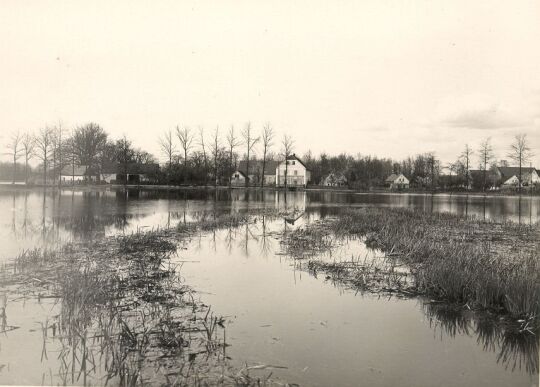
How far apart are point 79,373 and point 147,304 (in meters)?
2.65

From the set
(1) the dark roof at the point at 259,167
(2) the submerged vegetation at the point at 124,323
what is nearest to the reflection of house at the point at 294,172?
(1) the dark roof at the point at 259,167

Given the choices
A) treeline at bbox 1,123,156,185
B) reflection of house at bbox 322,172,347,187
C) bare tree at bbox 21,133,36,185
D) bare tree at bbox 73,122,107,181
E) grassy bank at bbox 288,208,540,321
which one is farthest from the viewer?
reflection of house at bbox 322,172,347,187

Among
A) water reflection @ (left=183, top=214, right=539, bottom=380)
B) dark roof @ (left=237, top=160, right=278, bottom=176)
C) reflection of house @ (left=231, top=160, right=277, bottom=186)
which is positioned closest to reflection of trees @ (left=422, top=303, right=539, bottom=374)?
water reflection @ (left=183, top=214, right=539, bottom=380)

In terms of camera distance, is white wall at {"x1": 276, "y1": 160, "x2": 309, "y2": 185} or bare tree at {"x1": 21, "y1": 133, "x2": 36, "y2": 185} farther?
white wall at {"x1": 276, "y1": 160, "x2": 309, "y2": 185}

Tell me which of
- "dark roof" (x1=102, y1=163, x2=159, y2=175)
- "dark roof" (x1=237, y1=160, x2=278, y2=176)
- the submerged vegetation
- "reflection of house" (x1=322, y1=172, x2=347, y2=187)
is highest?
"dark roof" (x1=237, y1=160, x2=278, y2=176)

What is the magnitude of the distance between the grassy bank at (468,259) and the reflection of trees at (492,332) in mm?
440

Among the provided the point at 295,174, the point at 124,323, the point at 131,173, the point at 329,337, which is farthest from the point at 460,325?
the point at 131,173

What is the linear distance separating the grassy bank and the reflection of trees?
0.44m

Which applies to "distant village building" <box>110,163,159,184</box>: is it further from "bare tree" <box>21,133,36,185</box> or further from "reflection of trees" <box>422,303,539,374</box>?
"reflection of trees" <box>422,303,539,374</box>

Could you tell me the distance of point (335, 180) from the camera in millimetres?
100125

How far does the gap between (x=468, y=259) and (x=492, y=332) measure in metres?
3.63

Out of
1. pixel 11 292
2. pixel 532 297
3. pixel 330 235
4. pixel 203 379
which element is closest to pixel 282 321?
pixel 203 379

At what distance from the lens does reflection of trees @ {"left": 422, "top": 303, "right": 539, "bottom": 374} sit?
237 inches

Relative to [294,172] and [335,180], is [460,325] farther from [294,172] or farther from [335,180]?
[335,180]
